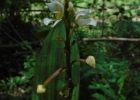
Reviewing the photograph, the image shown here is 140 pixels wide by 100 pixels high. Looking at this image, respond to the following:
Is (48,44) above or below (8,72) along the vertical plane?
above

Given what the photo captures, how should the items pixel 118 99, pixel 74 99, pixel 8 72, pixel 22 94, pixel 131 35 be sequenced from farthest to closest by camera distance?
pixel 131 35 < pixel 8 72 < pixel 22 94 < pixel 118 99 < pixel 74 99

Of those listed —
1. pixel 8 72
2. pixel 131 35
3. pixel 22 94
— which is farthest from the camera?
pixel 131 35

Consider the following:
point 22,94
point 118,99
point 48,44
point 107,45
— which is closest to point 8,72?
point 22,94

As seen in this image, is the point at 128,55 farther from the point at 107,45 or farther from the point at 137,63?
the point at 107,45

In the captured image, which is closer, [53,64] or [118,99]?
[53,64]

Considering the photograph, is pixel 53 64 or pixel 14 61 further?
pixel 14 61

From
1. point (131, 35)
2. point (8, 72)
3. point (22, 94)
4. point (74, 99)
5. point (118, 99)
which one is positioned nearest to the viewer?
point (74, 99)

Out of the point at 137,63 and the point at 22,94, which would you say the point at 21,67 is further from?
the point at 137,63

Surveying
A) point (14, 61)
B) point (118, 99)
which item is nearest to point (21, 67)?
point (14, 61)

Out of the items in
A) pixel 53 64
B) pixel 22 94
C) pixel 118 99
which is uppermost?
pixel 53 64
